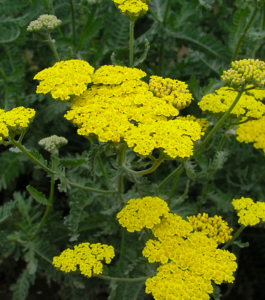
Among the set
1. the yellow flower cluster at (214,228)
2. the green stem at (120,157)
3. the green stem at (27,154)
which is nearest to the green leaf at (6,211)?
the green stem at (27,154)

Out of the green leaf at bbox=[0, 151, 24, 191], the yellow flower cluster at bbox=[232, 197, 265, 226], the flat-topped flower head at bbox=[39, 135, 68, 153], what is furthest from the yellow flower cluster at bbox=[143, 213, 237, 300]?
the green leaf at bbox=[0, 151, 24, 191]

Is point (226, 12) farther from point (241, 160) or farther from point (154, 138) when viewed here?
point (154, 138)

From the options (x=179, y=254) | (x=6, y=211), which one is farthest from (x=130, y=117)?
(x=6, y=211)

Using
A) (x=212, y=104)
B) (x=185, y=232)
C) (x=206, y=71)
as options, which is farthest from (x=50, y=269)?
(x=206, y=71)

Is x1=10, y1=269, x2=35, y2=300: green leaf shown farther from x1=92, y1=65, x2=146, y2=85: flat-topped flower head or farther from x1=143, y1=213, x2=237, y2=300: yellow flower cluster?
x1=92, y1=65, x2=146, y2=85: flat-topped flower head

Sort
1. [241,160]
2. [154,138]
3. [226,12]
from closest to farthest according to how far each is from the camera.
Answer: [154,138] < [241,160] < [226,12]

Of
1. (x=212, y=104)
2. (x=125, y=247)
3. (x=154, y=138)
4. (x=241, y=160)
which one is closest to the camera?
(x=154, y=138)
